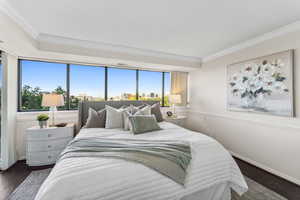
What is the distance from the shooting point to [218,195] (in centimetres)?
157

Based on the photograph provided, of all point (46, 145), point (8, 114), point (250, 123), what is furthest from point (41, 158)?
point (250, 123)

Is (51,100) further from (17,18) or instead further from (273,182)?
(273,182)

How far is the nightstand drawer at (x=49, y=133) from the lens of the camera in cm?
250

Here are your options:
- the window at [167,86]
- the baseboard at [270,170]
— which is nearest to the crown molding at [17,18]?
the window at [167,86]

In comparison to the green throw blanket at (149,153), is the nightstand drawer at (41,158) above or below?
below

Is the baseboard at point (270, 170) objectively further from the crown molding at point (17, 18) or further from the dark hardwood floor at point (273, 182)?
the crown molding at point (17, 18)

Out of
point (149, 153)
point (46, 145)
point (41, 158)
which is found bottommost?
point (41, 158)

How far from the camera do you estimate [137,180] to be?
3.78 feet

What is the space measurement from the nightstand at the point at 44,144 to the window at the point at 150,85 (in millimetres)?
2279

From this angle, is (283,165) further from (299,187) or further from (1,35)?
(1,35)

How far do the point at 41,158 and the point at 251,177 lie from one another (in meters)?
3.77

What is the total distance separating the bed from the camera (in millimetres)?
1021

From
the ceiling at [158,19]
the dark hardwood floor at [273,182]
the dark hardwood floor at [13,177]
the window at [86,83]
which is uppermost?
the ceiling at [158,19]

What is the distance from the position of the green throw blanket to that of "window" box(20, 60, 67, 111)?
2.29 metres
